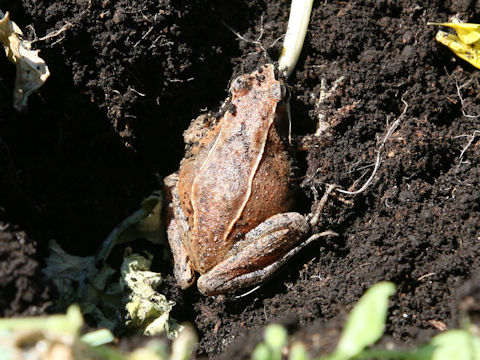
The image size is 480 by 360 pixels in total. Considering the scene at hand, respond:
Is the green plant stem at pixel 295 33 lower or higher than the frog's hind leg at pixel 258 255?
higher

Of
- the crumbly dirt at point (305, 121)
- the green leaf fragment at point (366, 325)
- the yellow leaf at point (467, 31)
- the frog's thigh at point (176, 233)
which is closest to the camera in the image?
the green leaf fragment at point (366, 325)

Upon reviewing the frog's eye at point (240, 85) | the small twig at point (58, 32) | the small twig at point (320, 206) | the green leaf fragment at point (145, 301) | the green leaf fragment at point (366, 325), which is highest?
the small twig at point (58, 32)

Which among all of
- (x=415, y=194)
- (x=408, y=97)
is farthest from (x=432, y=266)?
(x=408, y=97)

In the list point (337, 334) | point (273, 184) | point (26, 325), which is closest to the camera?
point (26, 325)

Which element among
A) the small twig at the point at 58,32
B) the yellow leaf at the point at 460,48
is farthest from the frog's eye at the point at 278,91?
the small twig at the point at 58,32

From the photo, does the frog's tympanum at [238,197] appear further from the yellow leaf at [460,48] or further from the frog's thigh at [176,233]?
the yellow leaf at [460,48]

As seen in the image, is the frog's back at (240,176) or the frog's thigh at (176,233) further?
the frog's thigh at (176,233)

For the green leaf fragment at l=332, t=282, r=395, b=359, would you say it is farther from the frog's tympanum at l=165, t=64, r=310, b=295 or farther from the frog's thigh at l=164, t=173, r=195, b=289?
the frog's thigh at l=164, t=173, r=195, b=289

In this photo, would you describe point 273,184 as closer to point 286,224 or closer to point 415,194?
point 286,224
